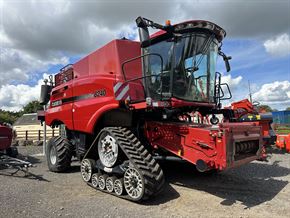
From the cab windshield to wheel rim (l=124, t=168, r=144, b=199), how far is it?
163 cm

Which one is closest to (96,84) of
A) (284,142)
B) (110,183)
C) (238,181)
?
(110,183)

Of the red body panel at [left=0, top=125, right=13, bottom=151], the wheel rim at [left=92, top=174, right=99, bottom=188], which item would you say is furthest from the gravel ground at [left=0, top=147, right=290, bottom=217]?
the red body panel at [left=0, top=125, right=13, bottom=151]

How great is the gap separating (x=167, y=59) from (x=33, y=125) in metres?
44.1

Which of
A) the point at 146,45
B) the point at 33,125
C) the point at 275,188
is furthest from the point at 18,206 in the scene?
the point at 33,125

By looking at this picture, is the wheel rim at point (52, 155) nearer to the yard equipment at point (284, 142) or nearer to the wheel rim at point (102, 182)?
the wheel rim at point (102, 182)

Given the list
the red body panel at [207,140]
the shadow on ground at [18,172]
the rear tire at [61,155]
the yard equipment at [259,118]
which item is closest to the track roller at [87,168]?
the shadow on ground at [18,172]

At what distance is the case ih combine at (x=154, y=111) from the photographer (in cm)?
625

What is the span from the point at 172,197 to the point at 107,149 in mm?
1747

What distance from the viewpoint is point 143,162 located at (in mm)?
6391

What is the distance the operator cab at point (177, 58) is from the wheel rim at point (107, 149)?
1263 mm

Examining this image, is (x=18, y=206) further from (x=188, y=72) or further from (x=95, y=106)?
(x=188, y=72)

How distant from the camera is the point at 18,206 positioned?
610 centimetres

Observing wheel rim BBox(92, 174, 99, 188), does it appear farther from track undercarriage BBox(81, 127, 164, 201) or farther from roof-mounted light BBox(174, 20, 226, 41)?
roof-mounted light BBox(174, 20, 226, 41)

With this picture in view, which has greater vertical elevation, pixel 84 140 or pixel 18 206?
pixel 84 140
